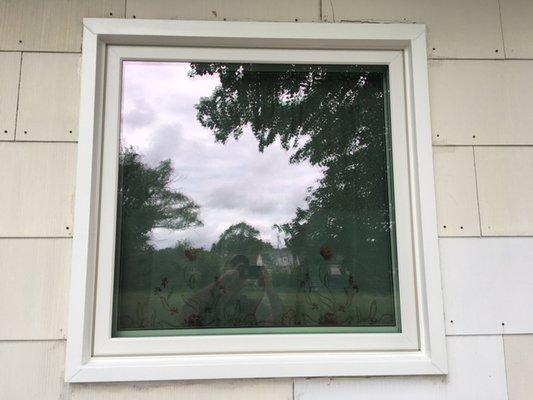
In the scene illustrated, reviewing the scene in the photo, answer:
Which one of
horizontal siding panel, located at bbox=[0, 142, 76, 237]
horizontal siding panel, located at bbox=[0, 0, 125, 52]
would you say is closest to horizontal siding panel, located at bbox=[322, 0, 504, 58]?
horizontal siding panel, located at bbox=[0, 0, 125, 52]

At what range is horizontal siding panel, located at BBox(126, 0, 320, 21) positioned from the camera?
1.50 meters

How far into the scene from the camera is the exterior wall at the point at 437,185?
4.46 feet

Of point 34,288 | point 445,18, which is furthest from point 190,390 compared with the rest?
point 445,18

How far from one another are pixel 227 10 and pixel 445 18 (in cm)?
83

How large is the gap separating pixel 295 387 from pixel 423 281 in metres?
0.57

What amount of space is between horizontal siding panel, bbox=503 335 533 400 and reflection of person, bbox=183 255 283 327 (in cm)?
80

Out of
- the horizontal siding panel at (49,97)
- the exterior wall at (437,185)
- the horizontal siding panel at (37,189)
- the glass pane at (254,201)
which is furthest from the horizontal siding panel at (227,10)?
the horizontal siding panel at (37,189)

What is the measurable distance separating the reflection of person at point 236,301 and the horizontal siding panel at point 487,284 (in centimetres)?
61

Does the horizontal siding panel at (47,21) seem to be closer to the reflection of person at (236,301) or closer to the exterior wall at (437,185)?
the exterior wall at (437,185)

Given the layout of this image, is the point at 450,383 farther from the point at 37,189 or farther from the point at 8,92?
the point at 8,92

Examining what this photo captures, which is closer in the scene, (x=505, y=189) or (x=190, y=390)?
(x=190, y=390)

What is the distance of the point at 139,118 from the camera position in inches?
60.7

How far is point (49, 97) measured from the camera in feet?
4.75

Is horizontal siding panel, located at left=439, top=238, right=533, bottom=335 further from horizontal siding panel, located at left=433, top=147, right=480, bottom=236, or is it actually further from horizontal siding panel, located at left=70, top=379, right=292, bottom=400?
horizontal siding panel, located at left=70, top=379, right=292, bottom=400
